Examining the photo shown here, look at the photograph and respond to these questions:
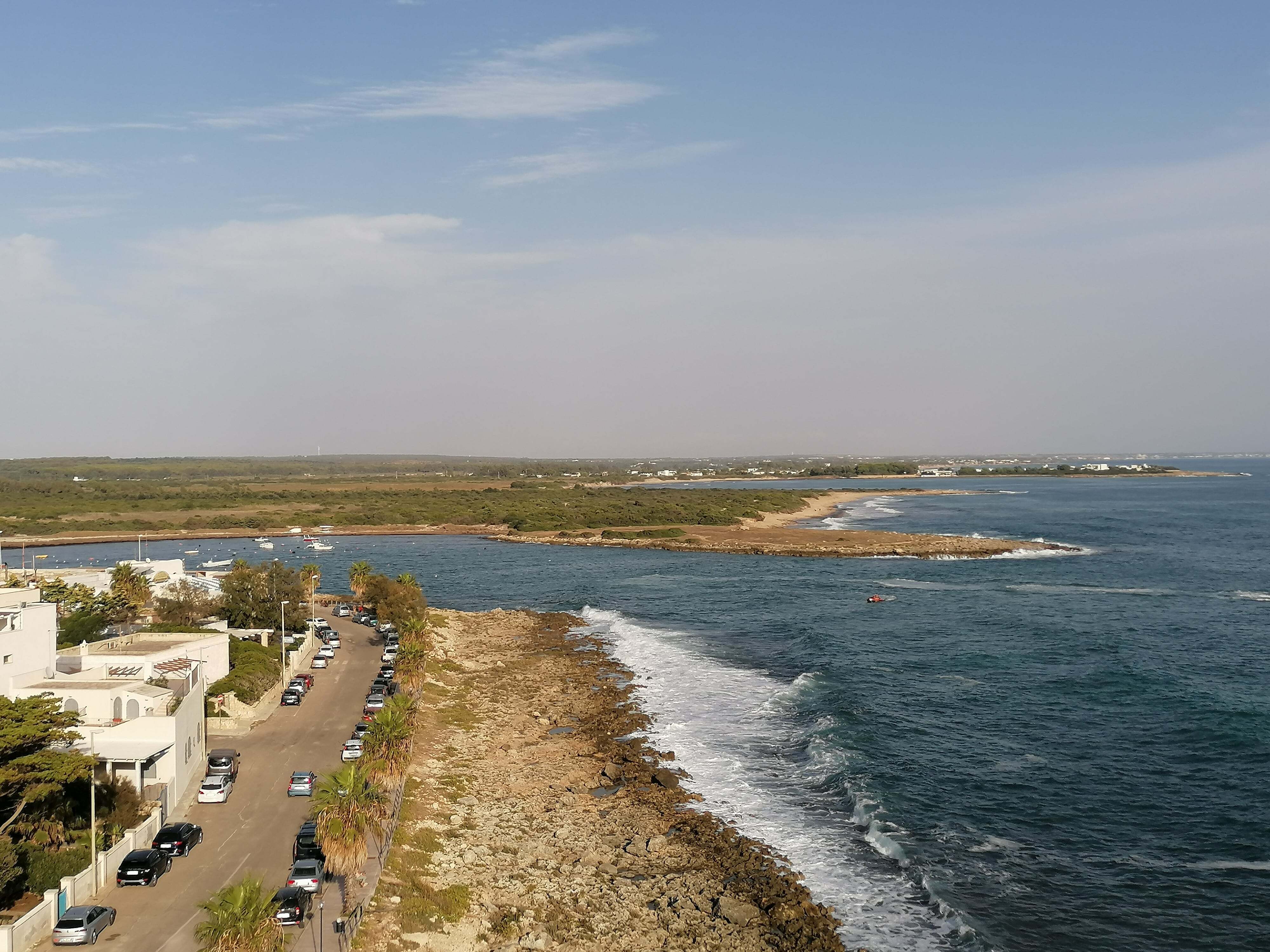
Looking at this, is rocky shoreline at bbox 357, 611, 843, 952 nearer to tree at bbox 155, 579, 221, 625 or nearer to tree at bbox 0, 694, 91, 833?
tree at bbox 0, 694, 91, 833

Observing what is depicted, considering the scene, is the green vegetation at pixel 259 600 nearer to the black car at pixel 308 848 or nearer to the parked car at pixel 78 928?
the black car at pixel 308 848

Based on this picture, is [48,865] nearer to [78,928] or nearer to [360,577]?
[78,928]

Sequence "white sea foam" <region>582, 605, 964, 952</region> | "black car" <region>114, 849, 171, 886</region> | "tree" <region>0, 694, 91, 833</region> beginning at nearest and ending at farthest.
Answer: "black car" <region>114, 849, 171, 886</region>, "tree" <region>0, 694, 91, 833</region>, "white sea foam" <region>582, 605, 964, 952</region>

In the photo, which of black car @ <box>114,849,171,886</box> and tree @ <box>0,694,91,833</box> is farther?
tree @ <box>0,694,91,833</box>

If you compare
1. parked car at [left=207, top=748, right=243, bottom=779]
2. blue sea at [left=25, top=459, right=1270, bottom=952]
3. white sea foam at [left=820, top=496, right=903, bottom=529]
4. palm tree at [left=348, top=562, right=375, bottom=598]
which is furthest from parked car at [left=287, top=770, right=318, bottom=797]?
white sea foam at [left=820, top=496, right=903, bottom=529]

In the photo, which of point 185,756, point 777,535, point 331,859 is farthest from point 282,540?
point 331,859

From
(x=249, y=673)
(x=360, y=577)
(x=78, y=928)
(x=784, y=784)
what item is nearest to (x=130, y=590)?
(x=249, y=673)
